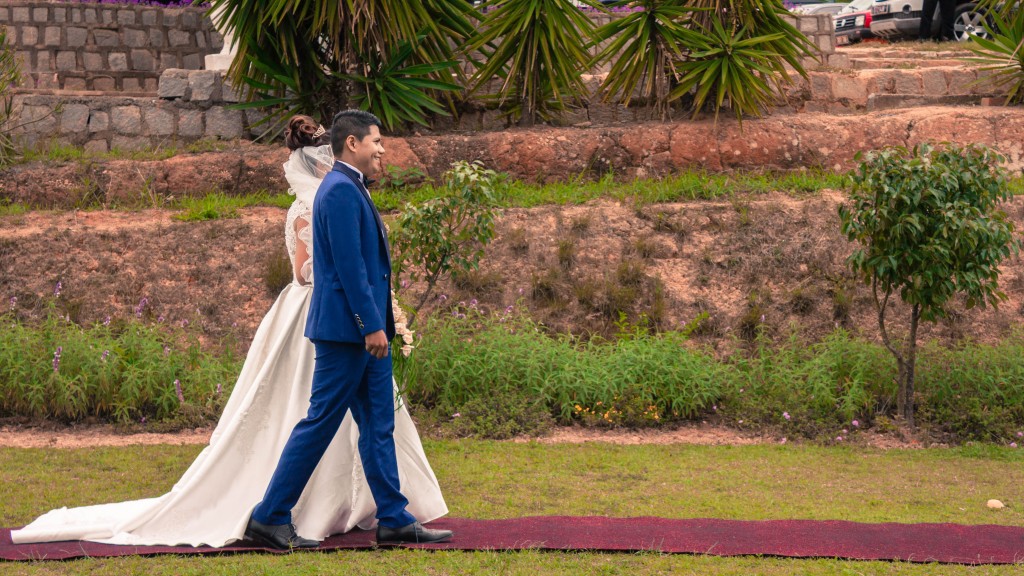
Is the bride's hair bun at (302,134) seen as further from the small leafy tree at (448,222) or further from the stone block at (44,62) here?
the stone block at (44,62)

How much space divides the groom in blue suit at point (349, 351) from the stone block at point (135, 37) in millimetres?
10381

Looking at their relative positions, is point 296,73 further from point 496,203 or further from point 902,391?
point 902,391

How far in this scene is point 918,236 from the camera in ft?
20.5

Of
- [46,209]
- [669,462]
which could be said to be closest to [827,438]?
[669,462]

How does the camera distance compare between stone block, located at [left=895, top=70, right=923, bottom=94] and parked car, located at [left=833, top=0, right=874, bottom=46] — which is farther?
parked car, located at [left=833, top=0, right=874, bottom=46]

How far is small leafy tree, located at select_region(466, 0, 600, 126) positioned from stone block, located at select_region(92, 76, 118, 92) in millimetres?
5473

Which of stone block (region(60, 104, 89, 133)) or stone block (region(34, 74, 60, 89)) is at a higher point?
stone block (region(34, 74, 60, 89))

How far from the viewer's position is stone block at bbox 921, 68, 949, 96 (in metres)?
10.9

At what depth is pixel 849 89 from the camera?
1065 centimetres

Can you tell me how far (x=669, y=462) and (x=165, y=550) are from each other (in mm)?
2783

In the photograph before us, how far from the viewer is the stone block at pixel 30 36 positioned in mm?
13047

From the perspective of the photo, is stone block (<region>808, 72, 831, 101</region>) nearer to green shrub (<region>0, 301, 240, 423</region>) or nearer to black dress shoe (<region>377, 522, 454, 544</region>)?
green shrub (<region>0, 301, 240, 423</region>)

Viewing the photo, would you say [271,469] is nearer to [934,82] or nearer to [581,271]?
[581,271]

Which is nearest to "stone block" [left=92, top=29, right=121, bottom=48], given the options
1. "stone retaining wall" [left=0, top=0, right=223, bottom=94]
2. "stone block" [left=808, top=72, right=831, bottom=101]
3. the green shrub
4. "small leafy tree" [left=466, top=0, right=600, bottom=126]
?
"stone retaining wall" [left=0, top=0, right=223, bottom=94]
